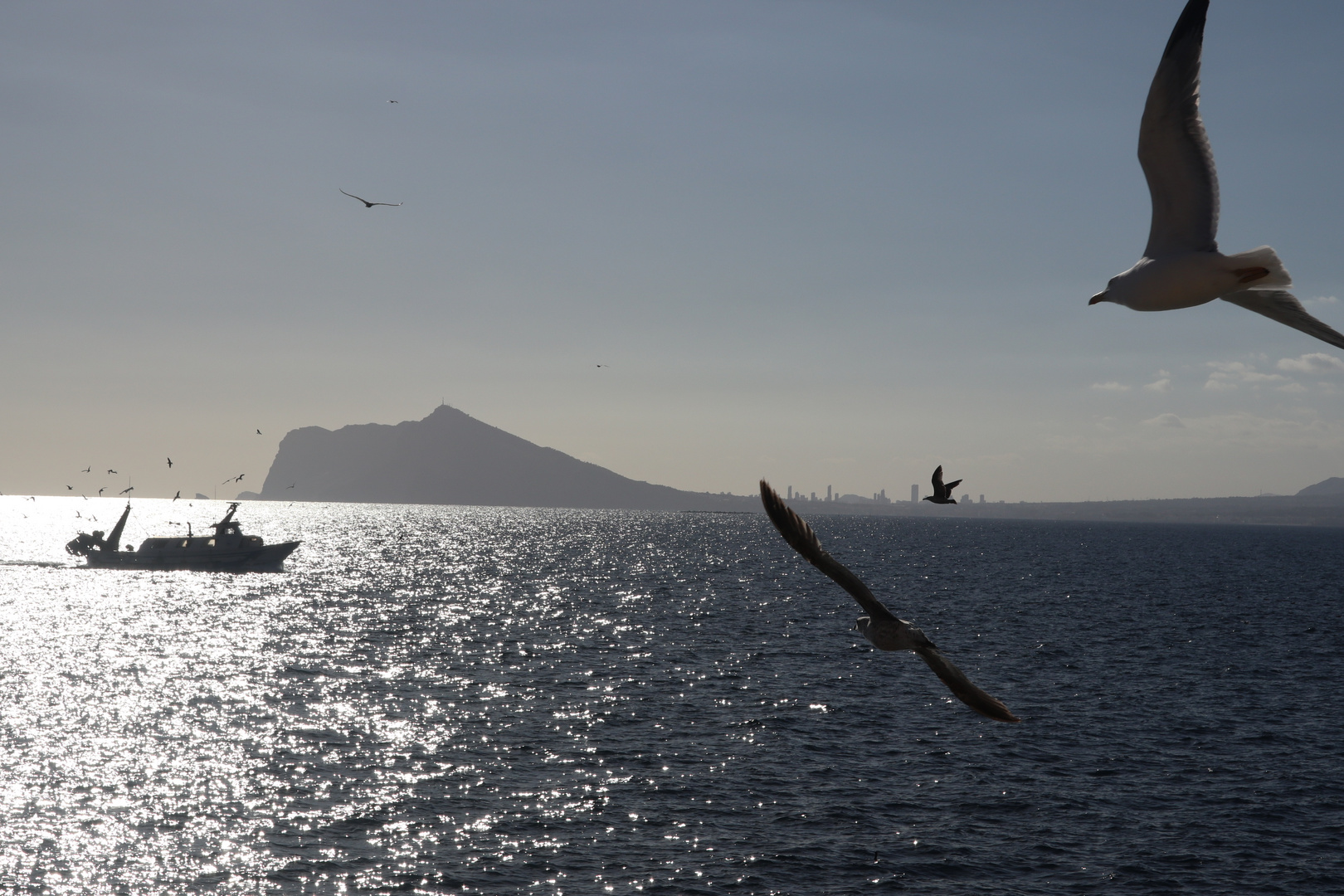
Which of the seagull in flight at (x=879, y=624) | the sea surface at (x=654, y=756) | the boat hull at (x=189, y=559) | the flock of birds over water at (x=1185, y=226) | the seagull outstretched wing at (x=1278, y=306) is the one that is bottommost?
the sea surface at (x=654, y=756)

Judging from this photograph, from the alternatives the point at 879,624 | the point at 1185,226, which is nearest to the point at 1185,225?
the point at 1185,226

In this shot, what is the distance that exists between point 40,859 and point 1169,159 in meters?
44.1

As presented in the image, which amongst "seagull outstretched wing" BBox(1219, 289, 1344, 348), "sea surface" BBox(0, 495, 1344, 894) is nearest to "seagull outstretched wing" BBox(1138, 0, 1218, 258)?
"seagull outstretched wing" BBox(1219, 289, 1344, 348)

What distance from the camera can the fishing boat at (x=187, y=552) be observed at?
443ft

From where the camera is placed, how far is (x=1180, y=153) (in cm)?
579

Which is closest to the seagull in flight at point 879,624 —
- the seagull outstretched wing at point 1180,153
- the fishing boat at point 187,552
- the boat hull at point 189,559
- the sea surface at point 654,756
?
the seagull outstretched wing at point 1180,153

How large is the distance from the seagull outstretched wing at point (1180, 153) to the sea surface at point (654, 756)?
3148 centimetres

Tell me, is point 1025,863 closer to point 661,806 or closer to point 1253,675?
point 661,806

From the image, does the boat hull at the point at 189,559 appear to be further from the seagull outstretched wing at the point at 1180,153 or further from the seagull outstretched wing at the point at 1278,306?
the seagull outstretched wing at the point at 1278,306

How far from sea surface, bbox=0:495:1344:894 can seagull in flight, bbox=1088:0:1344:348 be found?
1236 inches

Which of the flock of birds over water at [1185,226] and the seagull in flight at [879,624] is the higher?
the flock of birds over water at [1185,226]

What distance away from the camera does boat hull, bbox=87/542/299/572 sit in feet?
445

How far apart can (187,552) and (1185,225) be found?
5962 inches

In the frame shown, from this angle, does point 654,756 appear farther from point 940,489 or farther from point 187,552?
point 187,552
